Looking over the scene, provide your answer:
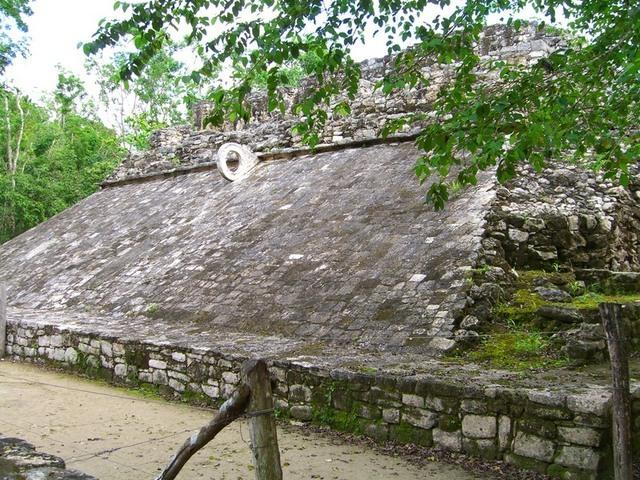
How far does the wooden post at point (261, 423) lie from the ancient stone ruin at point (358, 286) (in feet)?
5.38

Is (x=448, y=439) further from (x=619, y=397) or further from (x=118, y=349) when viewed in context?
(x=118, y=349)

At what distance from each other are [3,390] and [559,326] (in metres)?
6.27

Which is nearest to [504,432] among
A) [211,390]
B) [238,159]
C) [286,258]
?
[211,390]

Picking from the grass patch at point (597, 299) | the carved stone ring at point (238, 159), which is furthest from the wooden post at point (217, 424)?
the carved stone ring at point (238, 159)

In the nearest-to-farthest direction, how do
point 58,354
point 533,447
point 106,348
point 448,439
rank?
1. point 533,447
2. point 448,439
3. point 106,348
4. point 58,354

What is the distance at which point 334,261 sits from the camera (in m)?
7.61

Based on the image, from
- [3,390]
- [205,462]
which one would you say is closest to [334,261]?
[205,462]

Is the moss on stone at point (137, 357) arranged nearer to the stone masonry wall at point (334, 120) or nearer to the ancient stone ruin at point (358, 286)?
the ancient stone ruin at point (358, 286)

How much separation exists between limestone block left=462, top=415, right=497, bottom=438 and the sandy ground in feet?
0.88

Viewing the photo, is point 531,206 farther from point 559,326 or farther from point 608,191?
point 559,326

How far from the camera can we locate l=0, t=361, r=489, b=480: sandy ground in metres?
4.42

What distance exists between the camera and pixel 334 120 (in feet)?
39.5

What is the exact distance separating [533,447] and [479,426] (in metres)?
0.40

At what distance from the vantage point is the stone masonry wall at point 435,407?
3.83 meters
